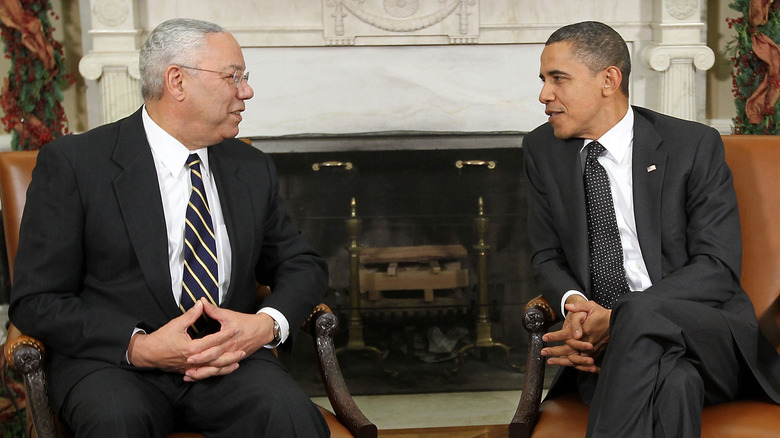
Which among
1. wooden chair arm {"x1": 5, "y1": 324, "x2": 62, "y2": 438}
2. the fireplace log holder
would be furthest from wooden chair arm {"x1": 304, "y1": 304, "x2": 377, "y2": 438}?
the fireplace log holder

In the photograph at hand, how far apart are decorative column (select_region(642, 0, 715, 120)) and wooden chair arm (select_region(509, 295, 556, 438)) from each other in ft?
6.56

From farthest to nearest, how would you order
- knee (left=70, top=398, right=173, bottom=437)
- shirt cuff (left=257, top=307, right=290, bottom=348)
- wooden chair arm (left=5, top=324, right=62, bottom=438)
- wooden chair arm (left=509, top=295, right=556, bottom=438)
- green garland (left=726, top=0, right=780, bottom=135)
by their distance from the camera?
green garland (left=726, top=0, right=780, bottom=135) → shirt cuff (left=257, top=307, right=290, bottom=348) → wooden chair arm (left=509, top=295, right=556, bottom=438) → wooden chair arm (left=5, top=324, right=62, bottom=438) → knee (left=70, top=398, right=173, bottom=437)

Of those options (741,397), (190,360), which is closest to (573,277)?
(741,397)

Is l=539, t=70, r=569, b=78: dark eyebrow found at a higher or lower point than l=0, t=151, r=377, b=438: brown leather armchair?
higher

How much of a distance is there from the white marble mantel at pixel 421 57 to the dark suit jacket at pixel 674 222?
164cm

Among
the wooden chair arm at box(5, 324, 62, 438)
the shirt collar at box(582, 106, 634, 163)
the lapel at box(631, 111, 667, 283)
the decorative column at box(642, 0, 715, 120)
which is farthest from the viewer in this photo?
the decorative column at box(642, 0, 715, 120)

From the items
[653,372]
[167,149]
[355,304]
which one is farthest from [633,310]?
[355,304]

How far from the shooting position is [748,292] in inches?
105

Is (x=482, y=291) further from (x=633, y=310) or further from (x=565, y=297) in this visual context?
(x=633, y=310)

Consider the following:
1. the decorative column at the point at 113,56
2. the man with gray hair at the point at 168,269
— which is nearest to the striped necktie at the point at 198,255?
the man with gray hair at the point at 168,269

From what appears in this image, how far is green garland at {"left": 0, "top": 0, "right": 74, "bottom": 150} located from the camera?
368cm

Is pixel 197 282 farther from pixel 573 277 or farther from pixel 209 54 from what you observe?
pixel 573 277

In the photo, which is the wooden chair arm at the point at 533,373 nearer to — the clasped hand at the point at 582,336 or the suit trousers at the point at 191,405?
the clasped hand at the point at 582,336

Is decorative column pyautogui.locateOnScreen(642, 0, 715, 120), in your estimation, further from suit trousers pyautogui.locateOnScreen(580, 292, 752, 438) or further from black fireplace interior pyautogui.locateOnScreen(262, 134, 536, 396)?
suit trousers pyautogui.locateOnScreen(580, 292, 752, 438)
